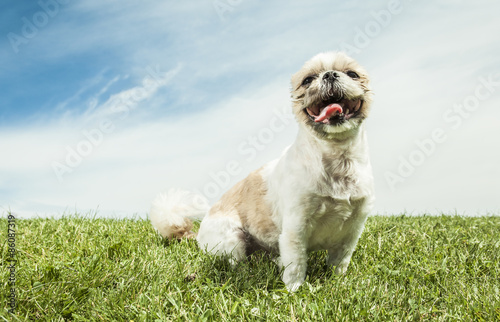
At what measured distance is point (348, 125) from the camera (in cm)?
342

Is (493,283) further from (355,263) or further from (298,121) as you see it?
(298,121)

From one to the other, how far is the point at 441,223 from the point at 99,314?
18.4 ft

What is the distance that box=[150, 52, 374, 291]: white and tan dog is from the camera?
3445mm

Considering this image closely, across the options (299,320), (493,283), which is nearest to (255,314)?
(299,320)

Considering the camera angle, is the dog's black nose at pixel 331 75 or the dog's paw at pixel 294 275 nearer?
the dog's black nose at pixel 331 75

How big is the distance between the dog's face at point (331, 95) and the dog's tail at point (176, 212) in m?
2.07

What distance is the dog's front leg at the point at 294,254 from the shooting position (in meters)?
3.65

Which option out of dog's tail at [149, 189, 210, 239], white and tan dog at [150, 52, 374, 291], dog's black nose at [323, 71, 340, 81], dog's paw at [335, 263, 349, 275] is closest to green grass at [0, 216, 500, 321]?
dog's paw at [335, 263, 349, 275]

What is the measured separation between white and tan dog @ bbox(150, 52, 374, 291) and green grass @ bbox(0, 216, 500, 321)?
0.30m

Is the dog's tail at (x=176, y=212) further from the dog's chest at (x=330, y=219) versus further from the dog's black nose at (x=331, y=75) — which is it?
the dog's black nose at (x=331, y=75)

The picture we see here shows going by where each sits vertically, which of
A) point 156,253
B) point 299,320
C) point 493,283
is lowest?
point 493,283

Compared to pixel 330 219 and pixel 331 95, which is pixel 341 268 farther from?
pixel 331 95

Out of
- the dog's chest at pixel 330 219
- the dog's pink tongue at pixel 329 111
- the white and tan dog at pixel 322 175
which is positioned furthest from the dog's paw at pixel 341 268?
the dog's pink tongue at pixel 329 111

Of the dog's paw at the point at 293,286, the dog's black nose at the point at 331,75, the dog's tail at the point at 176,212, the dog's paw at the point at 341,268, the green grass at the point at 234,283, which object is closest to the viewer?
the green grass at the point at 234,283
